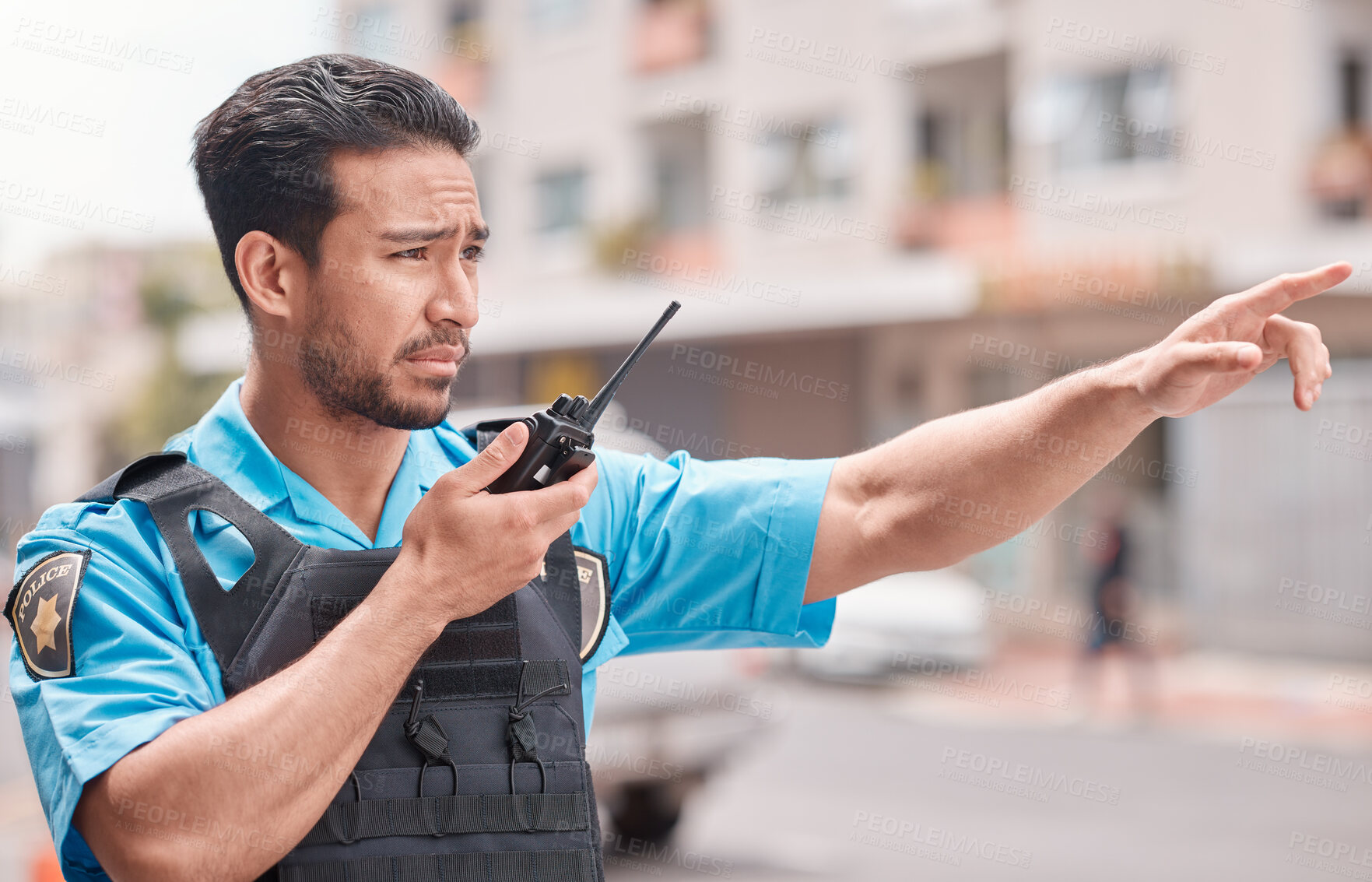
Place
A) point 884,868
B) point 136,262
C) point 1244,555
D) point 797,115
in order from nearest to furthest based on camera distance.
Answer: point 884,868, point 1244,555, point 797,115, point 136,262

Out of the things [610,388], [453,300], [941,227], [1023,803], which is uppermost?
[941,227]

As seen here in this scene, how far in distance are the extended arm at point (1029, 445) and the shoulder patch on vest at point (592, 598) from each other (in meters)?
0.34

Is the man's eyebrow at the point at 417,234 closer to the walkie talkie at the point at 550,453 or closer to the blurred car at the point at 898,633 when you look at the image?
the walkie talkie at the point at 550,453

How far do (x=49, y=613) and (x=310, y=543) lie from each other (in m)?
0.34

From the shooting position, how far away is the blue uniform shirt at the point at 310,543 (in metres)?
1.43

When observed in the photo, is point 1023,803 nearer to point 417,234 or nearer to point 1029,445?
point 1029,445

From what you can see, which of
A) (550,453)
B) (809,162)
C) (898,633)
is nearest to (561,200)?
(809,162)

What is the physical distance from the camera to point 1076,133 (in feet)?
47.2

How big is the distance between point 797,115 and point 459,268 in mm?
15981

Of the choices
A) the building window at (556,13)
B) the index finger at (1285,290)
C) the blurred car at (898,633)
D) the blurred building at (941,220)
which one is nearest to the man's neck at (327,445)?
the index finger at (1285,290)

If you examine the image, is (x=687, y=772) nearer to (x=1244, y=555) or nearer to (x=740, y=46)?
A: (x=1244, y=555)

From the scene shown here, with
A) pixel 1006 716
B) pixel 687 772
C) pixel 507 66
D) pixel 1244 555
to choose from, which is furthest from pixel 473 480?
pixel 507 66

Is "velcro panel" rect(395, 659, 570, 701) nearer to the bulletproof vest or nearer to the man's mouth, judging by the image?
the bulletproof vest

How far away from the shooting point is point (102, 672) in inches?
56.7
